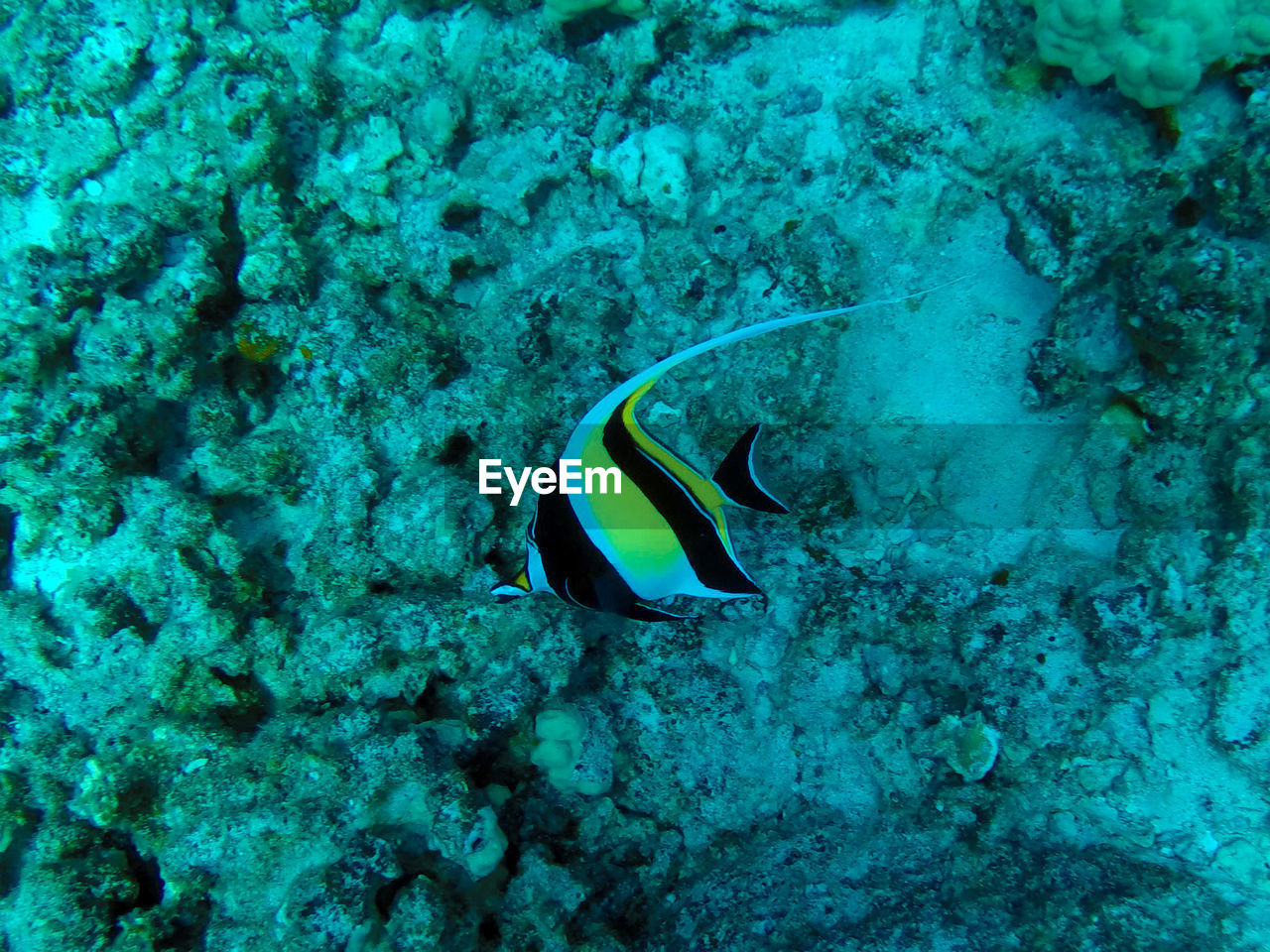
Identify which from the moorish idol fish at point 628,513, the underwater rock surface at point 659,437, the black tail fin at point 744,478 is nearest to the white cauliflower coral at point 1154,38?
the underwater rock surface at point 659,437

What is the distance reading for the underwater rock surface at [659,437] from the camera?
223cm

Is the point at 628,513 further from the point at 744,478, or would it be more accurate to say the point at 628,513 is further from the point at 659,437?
the point at 659,437

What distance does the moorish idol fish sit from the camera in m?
1.67

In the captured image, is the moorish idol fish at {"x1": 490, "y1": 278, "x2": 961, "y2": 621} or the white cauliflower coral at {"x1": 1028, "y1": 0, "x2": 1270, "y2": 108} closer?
the moorish idol fish at {"x1": 490, "y1": 278, "x2": 961, "y2": 621}

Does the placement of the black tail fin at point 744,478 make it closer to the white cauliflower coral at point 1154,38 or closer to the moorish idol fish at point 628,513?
the moorish idol fish at point 628,513

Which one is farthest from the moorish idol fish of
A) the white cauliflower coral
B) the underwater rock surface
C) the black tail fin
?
the white cauliflower coral

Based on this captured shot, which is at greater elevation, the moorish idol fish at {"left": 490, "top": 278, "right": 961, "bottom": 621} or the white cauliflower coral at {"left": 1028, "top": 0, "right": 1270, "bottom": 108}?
the white cauliflower coral at {"left": 1028, "top": 0, "right": 1270, "bottom": 108}

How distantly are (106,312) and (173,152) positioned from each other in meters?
0.73

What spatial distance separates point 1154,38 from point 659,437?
219 centimetres

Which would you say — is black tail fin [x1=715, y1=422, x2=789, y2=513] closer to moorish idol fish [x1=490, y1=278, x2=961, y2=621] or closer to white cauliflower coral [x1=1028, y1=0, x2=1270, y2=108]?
moorish idol fish [x1=490, y1=278, x2=961, y2=621]

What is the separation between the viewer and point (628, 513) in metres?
1.71

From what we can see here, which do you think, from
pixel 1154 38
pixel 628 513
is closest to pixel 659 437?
pixel 628 513

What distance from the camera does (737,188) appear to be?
2859mm

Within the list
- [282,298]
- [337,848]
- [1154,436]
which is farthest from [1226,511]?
[282,298]
